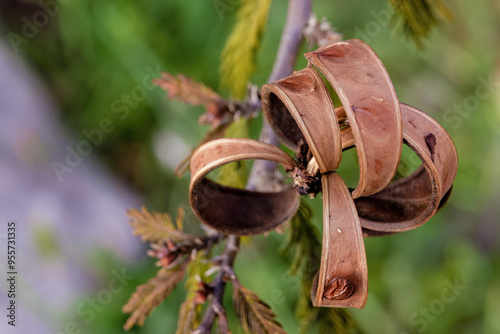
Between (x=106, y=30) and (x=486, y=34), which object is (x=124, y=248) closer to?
(x=106, y=30)

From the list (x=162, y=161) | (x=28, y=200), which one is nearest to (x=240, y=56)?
(x=162, y=161)

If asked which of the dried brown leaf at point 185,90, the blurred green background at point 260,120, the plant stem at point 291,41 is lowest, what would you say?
the blurred green background at point 260,120

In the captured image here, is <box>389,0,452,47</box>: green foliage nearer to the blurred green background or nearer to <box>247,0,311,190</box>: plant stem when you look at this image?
<box>247,0,311,190</box>: plant stem

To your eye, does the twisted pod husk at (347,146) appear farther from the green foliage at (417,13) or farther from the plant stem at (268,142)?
the green foliage at (417,13)

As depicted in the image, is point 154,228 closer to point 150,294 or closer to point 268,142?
point 150,294

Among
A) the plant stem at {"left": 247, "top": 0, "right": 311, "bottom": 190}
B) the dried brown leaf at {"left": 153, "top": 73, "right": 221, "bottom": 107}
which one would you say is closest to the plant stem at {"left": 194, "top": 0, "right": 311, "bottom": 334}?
the plant stem at {"left": 247, "top": 0, "right": 311, "bottom": 190}

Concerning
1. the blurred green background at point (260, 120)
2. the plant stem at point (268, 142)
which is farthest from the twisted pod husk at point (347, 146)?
the blurred green background at point (260, 120)
